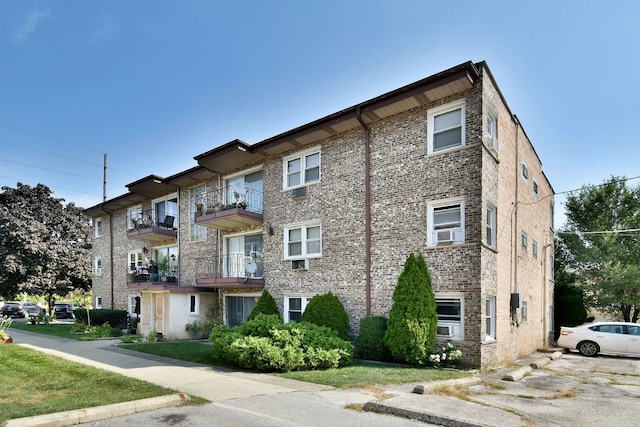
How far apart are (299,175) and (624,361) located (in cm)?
1299

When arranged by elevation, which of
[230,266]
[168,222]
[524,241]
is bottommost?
[230,266]

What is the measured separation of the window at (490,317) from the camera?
12.1 metres

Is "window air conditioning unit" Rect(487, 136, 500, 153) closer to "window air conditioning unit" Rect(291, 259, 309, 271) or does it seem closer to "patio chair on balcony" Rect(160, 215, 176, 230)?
"window air conditioning unit" Rect(291, 259, 309, 271)

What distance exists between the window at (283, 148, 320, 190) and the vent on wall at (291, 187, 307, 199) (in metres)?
0.24

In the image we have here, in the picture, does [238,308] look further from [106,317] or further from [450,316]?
[450,316]


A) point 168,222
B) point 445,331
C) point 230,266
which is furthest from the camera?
point 168,222

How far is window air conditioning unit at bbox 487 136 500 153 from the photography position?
1256 cm

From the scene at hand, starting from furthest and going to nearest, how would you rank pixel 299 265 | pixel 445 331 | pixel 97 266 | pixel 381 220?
pixel 97 266, pixel 299 265, pixel 381 220, pixel 445 331

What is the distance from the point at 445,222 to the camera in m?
12.3

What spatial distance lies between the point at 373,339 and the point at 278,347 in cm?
305

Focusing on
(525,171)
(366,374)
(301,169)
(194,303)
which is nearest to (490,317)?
(366,374)

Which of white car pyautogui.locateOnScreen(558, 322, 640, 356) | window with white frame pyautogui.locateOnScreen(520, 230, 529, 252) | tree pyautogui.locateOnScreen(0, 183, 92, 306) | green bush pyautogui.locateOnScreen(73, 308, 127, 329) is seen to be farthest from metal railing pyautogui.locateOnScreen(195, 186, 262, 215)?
tree pyautogui.locateOnScreen(0, 183, 92, 306)

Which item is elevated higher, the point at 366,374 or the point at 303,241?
the point at 303,241

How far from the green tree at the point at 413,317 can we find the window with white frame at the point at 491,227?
2.19 m
